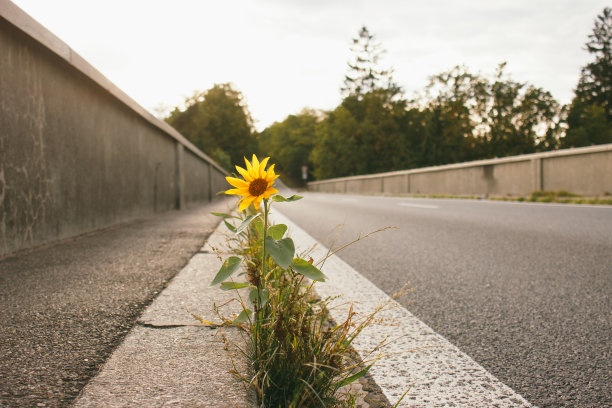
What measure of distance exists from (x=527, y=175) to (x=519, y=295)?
11738 mm

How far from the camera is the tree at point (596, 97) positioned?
50156 mm

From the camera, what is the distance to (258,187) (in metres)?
1.28

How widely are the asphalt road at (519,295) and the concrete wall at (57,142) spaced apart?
8.71 feet

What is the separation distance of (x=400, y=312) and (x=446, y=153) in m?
49.6

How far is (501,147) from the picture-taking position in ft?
162

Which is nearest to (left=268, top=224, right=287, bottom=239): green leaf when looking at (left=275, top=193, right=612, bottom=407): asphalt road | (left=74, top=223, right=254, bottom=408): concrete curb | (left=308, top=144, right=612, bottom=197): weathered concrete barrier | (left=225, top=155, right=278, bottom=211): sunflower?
(left=225, top=155, right=278, bottom=211): sunflower

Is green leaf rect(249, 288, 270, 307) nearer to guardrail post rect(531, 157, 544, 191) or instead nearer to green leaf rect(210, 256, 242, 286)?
green leaf rect(210, 256, 242, 286)

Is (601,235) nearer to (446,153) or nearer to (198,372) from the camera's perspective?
(198,372)

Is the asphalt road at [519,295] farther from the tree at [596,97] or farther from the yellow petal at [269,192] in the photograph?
the tree at [596,97]

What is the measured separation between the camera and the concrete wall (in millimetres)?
3262

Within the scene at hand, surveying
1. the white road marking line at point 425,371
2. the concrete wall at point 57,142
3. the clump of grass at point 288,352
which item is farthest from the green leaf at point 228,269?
the concrete wall at point 57,142

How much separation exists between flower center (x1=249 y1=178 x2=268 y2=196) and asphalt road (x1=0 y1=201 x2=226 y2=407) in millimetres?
693

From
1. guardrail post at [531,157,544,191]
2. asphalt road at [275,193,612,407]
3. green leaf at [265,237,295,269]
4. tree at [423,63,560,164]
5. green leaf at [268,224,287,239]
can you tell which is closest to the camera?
green leaf at [265,237,295,269]

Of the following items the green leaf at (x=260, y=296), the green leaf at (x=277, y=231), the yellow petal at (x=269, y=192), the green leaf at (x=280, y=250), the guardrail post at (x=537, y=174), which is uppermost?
the guardrail post at (x=537, y=174)
